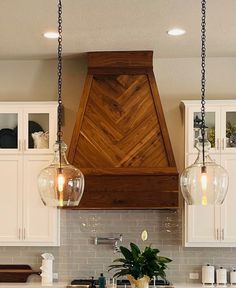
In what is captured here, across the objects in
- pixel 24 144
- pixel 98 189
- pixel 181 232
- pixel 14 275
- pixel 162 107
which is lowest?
pixel 14 275

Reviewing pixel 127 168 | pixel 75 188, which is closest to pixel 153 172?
pixel 127 168

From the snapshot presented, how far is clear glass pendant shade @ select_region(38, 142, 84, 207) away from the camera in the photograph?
3.56 m

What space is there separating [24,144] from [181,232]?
1.90 meters

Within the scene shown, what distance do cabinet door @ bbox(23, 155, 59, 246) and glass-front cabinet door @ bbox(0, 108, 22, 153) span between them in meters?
0.21

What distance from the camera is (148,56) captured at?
6199mm

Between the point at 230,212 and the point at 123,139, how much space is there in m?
1.32

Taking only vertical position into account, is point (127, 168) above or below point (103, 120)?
below

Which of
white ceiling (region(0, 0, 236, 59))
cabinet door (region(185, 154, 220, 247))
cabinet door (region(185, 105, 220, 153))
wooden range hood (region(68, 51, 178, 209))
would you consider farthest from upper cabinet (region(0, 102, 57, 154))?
cabinet door (region(185, 154, 220, 247))

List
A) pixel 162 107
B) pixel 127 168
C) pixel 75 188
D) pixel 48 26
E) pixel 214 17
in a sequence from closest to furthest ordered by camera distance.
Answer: pixel 75 188 → pixel 214 17 → pixel 48 26 → pixel 127 168 → pixel 162 107

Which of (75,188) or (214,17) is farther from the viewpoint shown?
(214,17)

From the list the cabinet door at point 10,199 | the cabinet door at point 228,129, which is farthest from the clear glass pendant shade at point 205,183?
the cabinet door at point 10,199

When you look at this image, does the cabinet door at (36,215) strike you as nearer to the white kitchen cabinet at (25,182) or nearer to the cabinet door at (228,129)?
the white kitchen cabinet at (25,182)

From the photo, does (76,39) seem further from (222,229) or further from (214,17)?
(222,229)

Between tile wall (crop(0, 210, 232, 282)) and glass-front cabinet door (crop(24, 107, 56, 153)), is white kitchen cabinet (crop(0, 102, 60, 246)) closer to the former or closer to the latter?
glass-front cabinet door (crop(24, 107, 56, 153))
